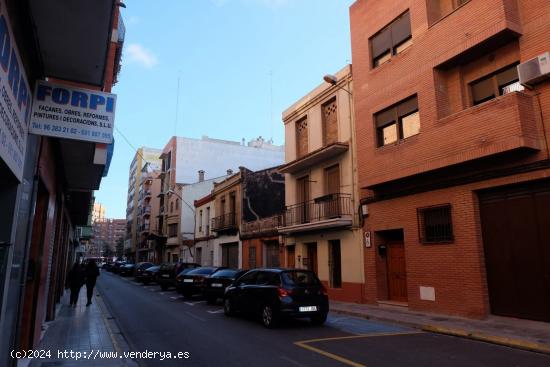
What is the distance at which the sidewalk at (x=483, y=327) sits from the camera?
28.9ft

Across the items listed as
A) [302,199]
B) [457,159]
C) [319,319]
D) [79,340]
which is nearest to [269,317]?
[319,319]

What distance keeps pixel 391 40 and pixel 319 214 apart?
8.20 metres

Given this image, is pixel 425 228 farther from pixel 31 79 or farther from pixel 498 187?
pixel 31 79

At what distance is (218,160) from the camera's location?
51031mm

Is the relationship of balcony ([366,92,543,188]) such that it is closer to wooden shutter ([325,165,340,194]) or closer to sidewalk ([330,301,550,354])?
wooden shutter ([325,165,340,194])

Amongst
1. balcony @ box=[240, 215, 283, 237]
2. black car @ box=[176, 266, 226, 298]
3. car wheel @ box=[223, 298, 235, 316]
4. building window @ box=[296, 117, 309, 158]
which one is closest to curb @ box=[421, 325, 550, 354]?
car wheel @ box=[223, 298, 235, 316]

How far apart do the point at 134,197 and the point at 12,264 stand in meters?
93.6

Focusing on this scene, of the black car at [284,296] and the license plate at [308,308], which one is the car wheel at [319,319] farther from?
the license plate at [308,308]

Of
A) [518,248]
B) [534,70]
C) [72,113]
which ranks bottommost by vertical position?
[518,248]

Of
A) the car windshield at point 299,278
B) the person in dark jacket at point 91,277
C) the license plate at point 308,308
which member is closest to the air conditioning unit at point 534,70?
the car windshield at point 299,278

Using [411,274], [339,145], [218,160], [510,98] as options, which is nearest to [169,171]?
[218,160]

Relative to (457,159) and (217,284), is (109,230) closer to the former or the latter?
(217,284)

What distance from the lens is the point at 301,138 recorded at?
2275 centimetres

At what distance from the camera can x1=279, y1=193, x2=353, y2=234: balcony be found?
18031mm
